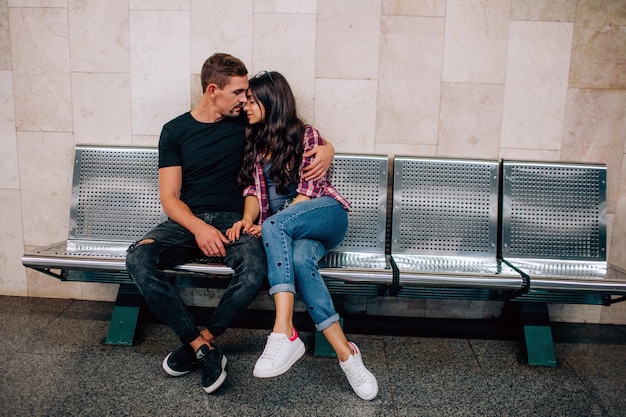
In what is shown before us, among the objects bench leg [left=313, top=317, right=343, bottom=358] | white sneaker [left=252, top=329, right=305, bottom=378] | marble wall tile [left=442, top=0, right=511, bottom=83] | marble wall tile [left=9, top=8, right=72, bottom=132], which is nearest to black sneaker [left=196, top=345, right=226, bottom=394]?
white sneaker [left=252, top=329, right=305, bottom=378]

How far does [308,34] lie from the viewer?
3117 mm

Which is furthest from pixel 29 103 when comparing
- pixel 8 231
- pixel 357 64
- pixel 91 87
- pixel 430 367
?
pixel 430 367

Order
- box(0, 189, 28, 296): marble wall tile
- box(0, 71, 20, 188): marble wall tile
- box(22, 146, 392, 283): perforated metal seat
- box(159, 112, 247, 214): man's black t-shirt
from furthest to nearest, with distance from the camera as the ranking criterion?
box(0, 189, 28, 296): marble wall tile, box(0, 71, 20, 188): marble wall tile, box(22, 146, 392, 283): perforated metal seat, box(159, 112, 247, 214): man's black t-shirt

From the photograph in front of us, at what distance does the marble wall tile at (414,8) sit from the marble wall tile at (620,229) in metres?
1.53

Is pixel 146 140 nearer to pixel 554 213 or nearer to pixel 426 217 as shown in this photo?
pixel 426 217

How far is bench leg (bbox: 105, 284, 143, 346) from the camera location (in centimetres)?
292

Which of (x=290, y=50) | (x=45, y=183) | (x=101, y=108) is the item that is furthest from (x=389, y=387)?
(x=45, y=183)

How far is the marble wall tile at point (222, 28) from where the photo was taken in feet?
10.3

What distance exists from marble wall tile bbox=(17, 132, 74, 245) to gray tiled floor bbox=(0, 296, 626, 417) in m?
0.61

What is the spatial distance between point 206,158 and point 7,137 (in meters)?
1.55

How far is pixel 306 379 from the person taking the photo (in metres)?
2.57

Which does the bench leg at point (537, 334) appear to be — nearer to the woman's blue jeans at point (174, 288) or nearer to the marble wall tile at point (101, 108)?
the woman's blue jeans at point (174, 288)

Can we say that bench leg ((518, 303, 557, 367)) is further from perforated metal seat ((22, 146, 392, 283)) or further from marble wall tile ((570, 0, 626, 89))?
marble wall tile ((570, 0, 626, 89))

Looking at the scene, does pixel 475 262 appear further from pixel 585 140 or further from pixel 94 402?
pixel 94 402
